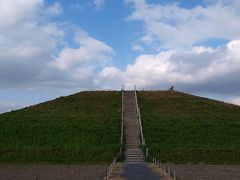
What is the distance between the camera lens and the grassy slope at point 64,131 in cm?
4144

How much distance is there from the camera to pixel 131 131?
1998 inches

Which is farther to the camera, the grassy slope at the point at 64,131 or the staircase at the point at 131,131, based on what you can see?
the staircase at the point at 131,131

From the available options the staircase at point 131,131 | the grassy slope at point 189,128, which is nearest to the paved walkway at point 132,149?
the staircase at point 131,131

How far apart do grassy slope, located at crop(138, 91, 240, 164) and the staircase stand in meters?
1.00

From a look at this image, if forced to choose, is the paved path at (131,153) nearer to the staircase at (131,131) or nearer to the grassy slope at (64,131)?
the staircase at (131,131)

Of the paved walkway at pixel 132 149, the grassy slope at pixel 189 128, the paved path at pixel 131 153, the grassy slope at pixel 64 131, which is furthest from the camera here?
the grassy slope at pixel 189 128

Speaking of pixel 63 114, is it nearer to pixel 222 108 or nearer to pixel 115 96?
pixel 115 96

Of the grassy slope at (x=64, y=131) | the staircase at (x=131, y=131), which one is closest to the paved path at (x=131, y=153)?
the staircase at (x=131, y=131)

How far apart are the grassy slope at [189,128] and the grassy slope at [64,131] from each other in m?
3.81

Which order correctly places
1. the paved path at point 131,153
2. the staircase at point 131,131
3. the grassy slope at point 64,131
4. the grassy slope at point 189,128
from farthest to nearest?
the staircase at point 131,131
the grassy slope at point 189,128
the grassy slope at point 64,131
the paved path at point 131,153

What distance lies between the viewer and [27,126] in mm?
50125

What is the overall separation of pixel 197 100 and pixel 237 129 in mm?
14927

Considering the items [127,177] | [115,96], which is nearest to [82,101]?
[115,96]

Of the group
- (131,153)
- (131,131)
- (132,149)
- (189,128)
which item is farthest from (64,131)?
(189,128)
